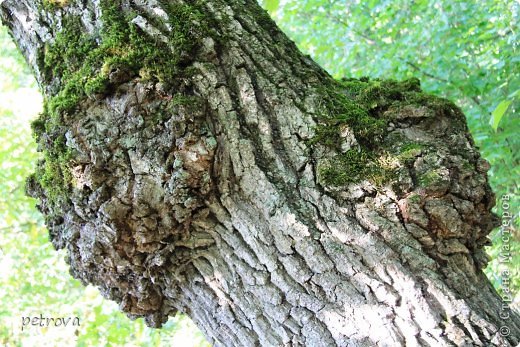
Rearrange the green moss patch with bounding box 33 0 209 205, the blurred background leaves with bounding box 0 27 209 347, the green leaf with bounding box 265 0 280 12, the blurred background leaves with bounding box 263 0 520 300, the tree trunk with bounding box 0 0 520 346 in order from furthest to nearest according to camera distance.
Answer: the blurred background leaves with bounding box 0 27 209 347, the blurred background leaves with bounding box 263 0 520 300, the green leaf with bounding box 265 0 280 12, the green moss patch with bounding box 33 0 209 205, the tree trunk with bounding box 0 0 520 346

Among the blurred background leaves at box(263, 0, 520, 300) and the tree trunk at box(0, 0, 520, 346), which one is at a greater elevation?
the blurred background leaves at box(263, 0, 520, 300)

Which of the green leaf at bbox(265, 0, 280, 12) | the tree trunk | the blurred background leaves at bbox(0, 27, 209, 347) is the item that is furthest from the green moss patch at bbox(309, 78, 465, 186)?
the blurred background leaves at bbox(0, 27, 209, 347)

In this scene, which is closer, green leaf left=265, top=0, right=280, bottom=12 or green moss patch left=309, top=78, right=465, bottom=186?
green moss patch left=309, top=78, right=465, bottom=186

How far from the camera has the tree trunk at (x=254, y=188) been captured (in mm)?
1437

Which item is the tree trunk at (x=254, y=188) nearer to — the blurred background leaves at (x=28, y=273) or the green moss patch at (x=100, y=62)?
the green moss patch at (x=100, y=62)

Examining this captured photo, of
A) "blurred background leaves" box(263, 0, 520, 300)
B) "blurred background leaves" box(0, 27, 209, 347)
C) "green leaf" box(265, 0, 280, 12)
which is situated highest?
"blurred background leaves" box(263, 0, 520, 300)

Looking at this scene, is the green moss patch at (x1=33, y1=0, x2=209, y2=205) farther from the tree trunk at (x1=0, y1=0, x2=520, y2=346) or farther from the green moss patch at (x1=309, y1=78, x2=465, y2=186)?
the green moss patch at (x1=309, y1=78, x2=465, y2=186)

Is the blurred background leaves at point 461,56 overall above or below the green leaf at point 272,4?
above

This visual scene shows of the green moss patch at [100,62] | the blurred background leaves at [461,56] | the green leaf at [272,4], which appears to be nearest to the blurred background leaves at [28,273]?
the blurred background leaves at [461,56]

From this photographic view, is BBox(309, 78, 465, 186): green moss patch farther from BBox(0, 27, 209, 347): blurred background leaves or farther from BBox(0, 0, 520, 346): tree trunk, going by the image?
BBox(0, 27, 209, 347): blurred background leaves

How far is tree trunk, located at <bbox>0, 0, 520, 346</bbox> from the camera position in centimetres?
144

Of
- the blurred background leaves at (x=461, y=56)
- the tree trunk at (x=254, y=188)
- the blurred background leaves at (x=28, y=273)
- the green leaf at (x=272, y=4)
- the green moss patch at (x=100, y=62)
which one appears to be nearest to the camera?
the tree trunk at (x=254, y=188)

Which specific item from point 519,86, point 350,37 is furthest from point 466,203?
point 350,37

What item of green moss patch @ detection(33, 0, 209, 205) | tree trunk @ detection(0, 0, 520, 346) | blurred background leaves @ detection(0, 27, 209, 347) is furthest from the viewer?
blurred background leaves @ detection(0, 27, 209, 347)
